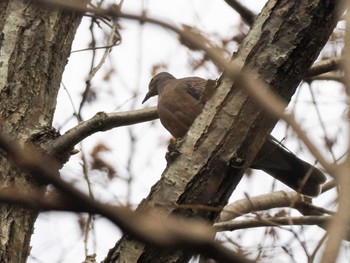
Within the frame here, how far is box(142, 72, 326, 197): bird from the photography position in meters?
4.50

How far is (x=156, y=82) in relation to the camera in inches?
244

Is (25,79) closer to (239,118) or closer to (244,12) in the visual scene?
(244,12)

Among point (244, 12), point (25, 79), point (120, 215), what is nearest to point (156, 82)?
point (244, 12)

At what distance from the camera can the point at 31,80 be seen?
12.6ft

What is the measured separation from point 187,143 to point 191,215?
33cm

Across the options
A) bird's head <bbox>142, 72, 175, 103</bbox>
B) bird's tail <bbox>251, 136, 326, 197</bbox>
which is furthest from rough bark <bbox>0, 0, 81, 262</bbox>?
bird's head <bbox>142, 72, 175, 103</bbox>

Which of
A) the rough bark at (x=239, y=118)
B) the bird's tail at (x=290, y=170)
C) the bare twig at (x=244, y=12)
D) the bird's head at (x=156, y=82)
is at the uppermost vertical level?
the bird's head at (x=156, y=82)

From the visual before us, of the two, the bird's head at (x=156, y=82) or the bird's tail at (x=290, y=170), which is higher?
the bird's head at (x=156, y=82)

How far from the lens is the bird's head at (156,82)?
238 inches

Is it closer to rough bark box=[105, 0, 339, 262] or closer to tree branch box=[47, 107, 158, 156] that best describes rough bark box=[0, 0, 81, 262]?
tree branch box=[47, 107, 158, 156]

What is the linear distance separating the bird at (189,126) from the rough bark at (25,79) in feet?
3.22

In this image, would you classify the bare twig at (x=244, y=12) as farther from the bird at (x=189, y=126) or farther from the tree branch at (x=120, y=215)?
the tree branch at (x=120, y=215)

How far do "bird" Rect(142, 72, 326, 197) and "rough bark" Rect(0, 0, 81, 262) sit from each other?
0.98m

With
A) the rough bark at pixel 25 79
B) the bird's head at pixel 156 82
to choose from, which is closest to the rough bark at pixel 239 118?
the rough bark at pixel 25 79
